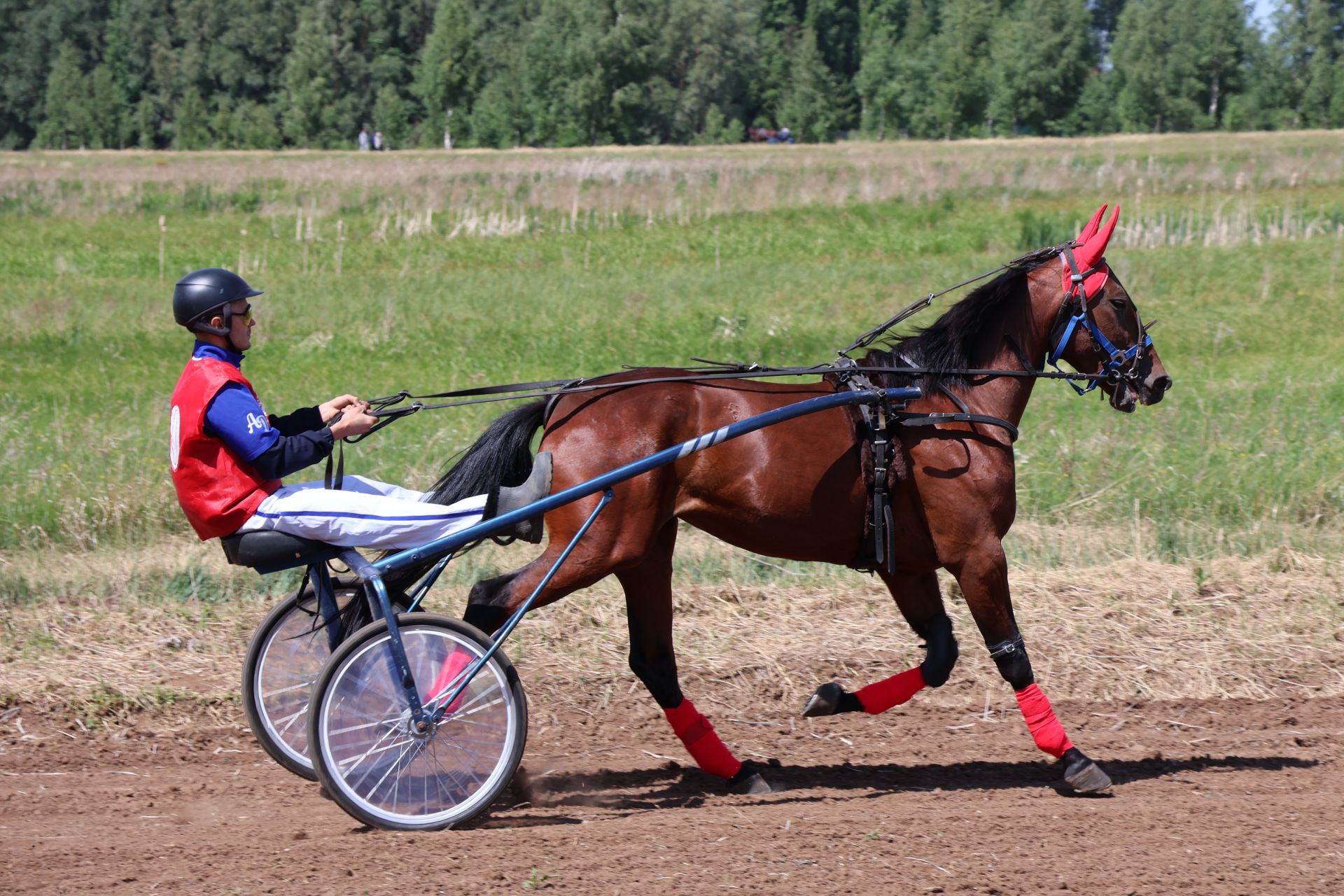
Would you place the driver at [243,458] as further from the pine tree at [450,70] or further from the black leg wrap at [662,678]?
the pine tree at [450,70]

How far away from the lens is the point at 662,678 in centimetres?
548

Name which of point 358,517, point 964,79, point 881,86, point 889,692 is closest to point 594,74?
point 964,79

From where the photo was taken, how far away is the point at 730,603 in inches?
288

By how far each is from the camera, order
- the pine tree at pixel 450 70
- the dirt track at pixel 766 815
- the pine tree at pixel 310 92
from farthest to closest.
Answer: the pine tree at pixel 450 70 → the pine tree at pixel 310 92 → the dirt track at pixel 766 815

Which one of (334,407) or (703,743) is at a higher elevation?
(334,407)

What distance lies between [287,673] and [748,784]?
1.89 meters

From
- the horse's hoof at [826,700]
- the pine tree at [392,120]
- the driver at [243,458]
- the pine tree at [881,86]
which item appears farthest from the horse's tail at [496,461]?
the pine tree at [881,86]

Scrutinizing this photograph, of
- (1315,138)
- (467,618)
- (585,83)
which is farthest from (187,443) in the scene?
(585,83)

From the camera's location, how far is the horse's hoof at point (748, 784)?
5.39 m

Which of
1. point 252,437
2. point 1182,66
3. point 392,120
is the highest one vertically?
point 1182,66

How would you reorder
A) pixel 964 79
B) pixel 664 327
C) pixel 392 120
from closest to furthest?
pixel 664 327 → pixel 392 120 → pixel 964 79

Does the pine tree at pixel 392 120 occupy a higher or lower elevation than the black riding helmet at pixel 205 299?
higher

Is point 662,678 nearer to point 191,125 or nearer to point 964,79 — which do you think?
point 191,125

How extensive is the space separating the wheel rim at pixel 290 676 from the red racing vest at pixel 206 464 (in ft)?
2.29
